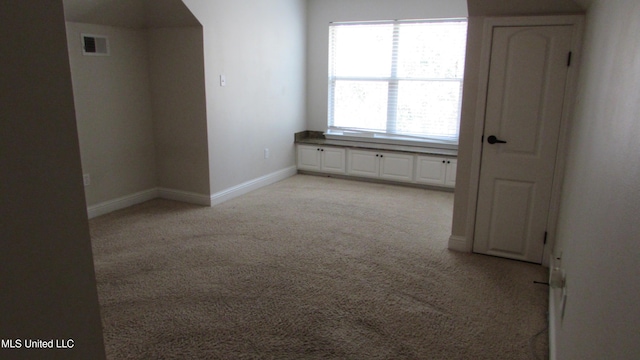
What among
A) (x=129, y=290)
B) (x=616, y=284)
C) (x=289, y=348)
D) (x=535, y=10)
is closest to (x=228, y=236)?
(x=129, y=290)

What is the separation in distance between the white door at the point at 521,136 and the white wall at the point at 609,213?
1056mm

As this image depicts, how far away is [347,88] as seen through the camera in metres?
6.32

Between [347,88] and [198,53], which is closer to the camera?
[198,53]

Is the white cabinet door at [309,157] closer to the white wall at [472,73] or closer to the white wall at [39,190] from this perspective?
the white wall at [472,73]

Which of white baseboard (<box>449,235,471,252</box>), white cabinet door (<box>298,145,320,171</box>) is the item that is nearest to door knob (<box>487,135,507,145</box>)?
white baseboard (<box>449,235,471,252</box>)

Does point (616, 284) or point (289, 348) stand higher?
point (616, 284)

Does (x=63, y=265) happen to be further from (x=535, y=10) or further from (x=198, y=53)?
(x=198, y=53)

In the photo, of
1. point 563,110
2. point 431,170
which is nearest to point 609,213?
point 563,110

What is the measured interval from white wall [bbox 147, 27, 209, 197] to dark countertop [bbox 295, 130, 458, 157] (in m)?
1.96

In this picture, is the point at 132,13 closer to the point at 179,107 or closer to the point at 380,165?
the point at 179,107

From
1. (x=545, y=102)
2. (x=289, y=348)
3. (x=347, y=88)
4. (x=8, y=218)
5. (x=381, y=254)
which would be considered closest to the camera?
(x=8, y=218)

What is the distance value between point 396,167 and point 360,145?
62 centimetres

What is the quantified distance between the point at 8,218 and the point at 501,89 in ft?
10.7

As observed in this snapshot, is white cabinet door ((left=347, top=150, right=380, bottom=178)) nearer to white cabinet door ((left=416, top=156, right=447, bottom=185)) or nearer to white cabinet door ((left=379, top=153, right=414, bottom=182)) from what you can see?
white cabinet door ((left=379, top=153, right=414, bottom=182))
